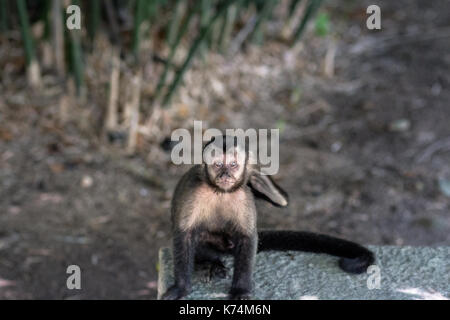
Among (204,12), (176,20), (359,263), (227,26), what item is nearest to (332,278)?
(359,263)

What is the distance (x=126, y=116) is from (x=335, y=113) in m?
1.60

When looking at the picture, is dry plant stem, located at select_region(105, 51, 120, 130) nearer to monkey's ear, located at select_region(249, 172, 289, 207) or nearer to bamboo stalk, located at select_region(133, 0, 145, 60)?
bamboo stalk, located at select_region(133, 0, 145, 60)

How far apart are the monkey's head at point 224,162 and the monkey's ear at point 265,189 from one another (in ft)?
0.66

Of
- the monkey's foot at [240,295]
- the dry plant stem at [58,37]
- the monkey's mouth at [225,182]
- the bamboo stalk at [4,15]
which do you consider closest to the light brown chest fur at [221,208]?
the monkey's mouth at [225,182]

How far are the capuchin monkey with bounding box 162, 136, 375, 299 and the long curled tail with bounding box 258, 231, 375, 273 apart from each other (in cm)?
24

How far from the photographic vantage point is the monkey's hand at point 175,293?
7.98 feet

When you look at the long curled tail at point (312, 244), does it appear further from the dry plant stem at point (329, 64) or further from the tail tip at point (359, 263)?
the dry plant stem at point (329, 64)

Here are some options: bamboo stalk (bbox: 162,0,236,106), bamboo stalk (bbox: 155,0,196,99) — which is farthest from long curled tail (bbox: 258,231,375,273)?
bamboo stalk (bbox: 155,0,196,99)

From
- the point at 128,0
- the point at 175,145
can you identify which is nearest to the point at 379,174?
the point at 175,145

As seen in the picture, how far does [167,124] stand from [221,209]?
2.48m

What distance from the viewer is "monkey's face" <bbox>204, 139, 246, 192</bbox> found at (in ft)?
7.38

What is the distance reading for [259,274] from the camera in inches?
105

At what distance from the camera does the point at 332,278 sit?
2.66m
